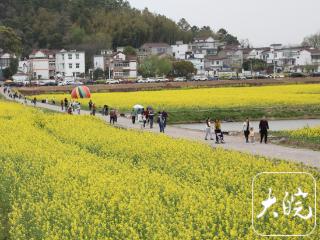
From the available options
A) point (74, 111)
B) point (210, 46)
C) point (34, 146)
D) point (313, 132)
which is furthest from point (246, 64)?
point (34, 146)

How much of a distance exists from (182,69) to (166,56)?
14247 mm

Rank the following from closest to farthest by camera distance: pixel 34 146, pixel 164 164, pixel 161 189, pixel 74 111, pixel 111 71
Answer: pixel 161 189 < pixel 164 164 < pixel 34 146 < pixel 74 111 < pixel 111 71

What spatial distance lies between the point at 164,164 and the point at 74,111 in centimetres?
3253

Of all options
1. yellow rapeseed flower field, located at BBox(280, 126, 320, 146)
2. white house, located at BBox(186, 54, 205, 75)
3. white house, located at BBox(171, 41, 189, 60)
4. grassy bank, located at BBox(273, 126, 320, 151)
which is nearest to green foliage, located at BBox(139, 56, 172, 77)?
white house, located at BBox(186, 54, 205, 75)

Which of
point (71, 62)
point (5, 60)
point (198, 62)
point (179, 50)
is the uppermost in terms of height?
point (179, 50)

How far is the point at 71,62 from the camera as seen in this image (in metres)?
118

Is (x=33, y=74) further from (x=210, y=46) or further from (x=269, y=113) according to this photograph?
(x=269, y=113)

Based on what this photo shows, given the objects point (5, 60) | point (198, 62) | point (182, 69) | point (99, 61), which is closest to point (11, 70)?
point (5, 60)

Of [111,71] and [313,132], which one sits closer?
[313,132]

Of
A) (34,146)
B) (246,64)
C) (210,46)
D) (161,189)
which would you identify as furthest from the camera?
(210,46)

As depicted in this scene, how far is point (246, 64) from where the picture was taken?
418 ft

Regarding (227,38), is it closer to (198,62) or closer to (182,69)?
(198,62)

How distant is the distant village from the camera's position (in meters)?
118

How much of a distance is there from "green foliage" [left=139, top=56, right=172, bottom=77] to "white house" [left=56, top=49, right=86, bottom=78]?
37.8ft
